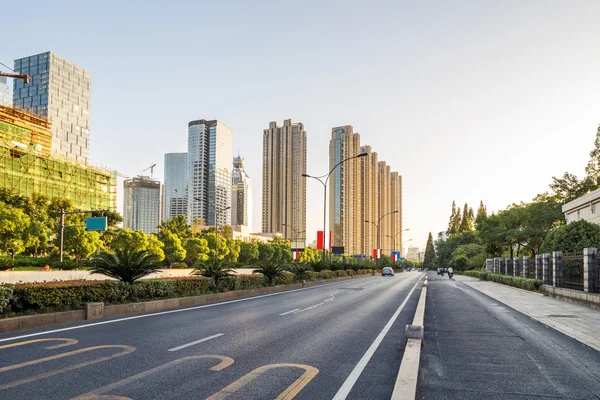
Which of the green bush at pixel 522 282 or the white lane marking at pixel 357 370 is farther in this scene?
the green bush at pixel 522 282

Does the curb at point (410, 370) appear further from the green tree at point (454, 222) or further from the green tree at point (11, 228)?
the green tree at point (454, 222)

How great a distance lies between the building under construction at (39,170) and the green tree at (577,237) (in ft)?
277

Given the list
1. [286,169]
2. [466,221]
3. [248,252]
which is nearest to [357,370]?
[248,252]

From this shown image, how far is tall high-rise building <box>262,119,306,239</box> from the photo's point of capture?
608 feet

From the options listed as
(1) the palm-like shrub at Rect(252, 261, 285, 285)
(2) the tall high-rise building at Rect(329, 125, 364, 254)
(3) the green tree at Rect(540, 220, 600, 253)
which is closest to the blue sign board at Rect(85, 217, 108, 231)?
(1) the palm-like shrub at Rect(252, 261, 285, 285)

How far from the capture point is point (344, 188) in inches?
6122

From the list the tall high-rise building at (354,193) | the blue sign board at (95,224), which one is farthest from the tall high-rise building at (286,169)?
the blue sign board at (95,224)

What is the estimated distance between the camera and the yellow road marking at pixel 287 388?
5.59m

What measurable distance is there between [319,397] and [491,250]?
77460 mm

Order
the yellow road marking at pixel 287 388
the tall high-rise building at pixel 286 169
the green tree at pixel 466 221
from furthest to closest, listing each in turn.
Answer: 1. the tall high-rise building at pixel 286 169
2. the green tree at pixel 466 221
3. the yellow road marking at pixel 287 388

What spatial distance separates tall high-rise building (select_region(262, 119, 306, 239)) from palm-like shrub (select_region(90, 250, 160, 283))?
544ft

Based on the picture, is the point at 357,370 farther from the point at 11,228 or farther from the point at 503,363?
the point at 11,228

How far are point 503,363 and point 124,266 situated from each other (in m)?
12.8

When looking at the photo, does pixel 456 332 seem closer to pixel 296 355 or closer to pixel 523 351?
pixel 523 351
